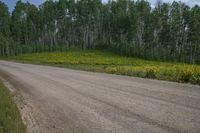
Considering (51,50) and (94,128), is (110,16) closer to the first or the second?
(51,50)

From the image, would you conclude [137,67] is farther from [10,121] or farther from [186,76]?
[10,121]

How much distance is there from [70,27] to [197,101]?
4026 inches

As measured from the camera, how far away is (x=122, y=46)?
297 feet

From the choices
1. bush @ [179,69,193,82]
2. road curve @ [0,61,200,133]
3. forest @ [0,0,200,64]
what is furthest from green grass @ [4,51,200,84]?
forest @ [0,0,200,64]

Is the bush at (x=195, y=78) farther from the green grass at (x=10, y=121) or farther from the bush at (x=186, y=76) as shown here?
the green grass at (x=10, y=121)

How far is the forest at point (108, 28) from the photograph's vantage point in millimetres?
85125

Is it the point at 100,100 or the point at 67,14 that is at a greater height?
the point at 67,14

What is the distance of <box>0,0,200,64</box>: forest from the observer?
279 ft

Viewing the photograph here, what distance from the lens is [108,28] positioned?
107 metres

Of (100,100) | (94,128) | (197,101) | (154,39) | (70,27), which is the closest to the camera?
(94,128)

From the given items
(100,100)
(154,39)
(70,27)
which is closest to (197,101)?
(100,100)

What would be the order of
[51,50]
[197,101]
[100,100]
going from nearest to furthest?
[197,101], [100,100], [51,50]

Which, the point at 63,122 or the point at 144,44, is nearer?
the point at 63,122

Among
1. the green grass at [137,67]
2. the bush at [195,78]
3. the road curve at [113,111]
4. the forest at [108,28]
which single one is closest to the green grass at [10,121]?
the road curve at [113,111]
